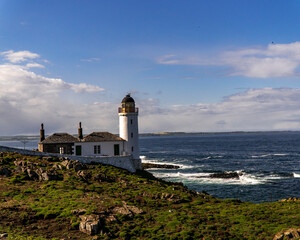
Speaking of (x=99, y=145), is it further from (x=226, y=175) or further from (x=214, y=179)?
(x=226, y=175)

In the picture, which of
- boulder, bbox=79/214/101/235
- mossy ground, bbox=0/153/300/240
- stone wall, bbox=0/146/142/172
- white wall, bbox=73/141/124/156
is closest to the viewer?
boulder, bbox=79/214/101/235

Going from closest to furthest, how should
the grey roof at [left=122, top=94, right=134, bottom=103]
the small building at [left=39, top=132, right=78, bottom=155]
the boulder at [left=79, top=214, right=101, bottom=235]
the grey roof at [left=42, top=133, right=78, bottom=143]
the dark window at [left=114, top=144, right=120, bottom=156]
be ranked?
1. the boulder at [left=79, top=214, right=101, bottom=235]
2. the small building at [left=39, top=132, right=78, bottom=155]
3. the grey roof at [left=42, top=133, right=78, bottom=143]
4. the dark window at [left=114, top=144, right=120, bottom=156]
5. the grey roof at [left=122, top=94, right=134, bottom=103]

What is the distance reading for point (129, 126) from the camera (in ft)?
167

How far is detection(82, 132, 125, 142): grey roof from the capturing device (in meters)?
49.8

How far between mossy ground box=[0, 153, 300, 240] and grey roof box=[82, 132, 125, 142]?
13116mm

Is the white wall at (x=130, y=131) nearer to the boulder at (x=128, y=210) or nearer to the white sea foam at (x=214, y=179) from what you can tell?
the white sea foam at (x=214, y=179)

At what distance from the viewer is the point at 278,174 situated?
70.6 meters

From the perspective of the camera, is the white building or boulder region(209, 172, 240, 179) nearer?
the white building

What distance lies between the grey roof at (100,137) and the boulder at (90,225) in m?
26.9

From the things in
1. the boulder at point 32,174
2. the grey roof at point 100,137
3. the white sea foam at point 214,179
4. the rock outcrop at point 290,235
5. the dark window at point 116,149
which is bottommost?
the white sea foam at point 214,179

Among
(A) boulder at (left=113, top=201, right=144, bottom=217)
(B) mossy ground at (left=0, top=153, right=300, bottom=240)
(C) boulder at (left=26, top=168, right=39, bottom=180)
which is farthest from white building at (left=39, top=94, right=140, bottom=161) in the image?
(A) boulder at (left=113, top=201, right=144, bottom=217)

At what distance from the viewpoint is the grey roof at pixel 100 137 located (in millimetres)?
49844

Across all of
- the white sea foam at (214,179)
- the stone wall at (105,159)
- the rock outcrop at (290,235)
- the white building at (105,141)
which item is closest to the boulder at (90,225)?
the rock outcrop at (290,235)

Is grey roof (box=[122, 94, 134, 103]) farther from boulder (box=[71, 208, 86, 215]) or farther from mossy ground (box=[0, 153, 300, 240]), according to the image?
boulder (box=[71, 208, 86, 215])
